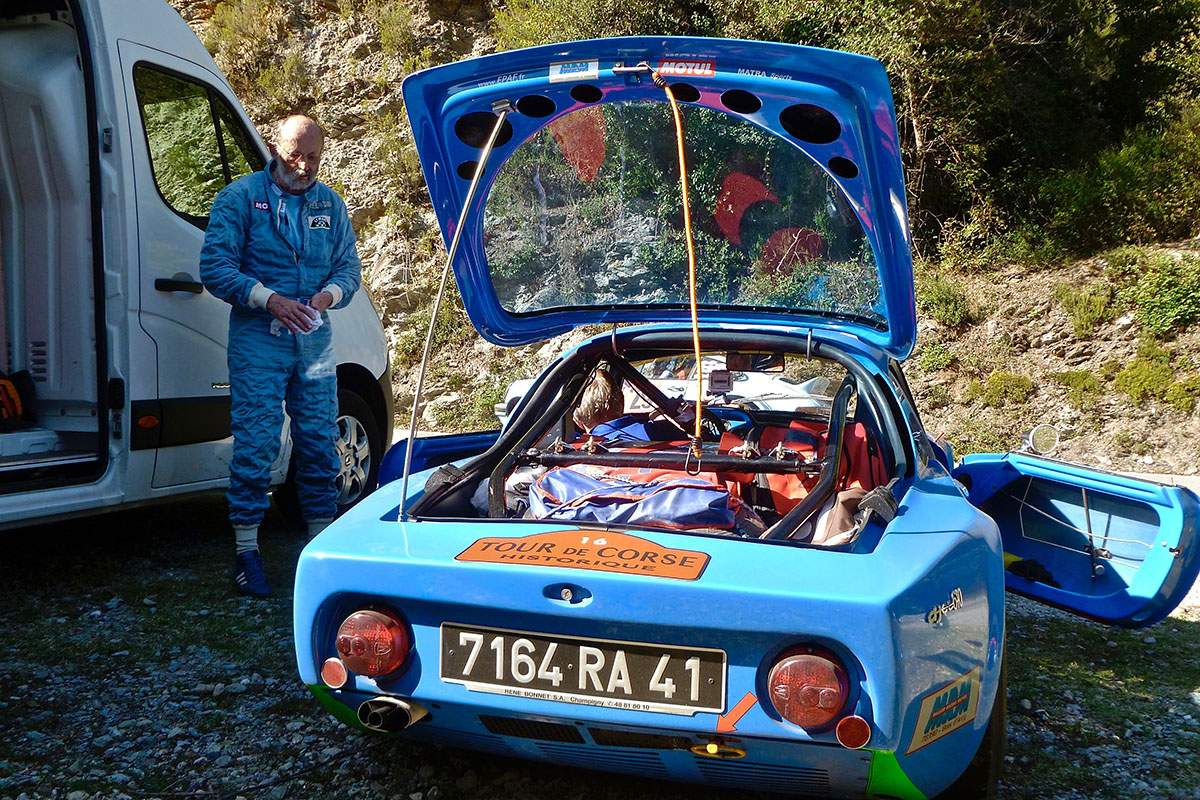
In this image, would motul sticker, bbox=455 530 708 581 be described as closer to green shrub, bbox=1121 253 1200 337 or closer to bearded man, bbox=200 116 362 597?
bearded man, bbox=200 116 362 597

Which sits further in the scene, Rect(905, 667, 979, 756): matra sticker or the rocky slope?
the rocky slope

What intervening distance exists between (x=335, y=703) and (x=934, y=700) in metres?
1.39

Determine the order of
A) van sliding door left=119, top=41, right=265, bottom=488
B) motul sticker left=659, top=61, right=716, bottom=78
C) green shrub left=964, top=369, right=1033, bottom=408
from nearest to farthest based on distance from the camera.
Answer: motul sticker left=659, top=61, right=716, bottom=78 < van sliding door left=119, top=41, right=265, bottom=488 < green shrub left=964, top=369, right=1033, bottom=408

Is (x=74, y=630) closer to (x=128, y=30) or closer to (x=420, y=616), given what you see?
(x=420, y=616)

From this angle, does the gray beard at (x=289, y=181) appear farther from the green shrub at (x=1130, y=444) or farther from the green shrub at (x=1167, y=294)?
the green shrub at (x=1167, y=294)

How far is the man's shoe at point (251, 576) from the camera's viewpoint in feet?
13.7

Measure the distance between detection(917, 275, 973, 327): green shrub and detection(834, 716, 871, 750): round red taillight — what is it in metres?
9.93

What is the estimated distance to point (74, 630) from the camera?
149 inches

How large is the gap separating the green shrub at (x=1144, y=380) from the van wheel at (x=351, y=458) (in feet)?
25.8

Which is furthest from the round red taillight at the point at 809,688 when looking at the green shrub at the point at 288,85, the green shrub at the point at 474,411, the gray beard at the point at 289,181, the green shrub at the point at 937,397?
the green shrub at the point at 288,85

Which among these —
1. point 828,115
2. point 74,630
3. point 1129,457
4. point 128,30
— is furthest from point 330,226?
point 1129,457

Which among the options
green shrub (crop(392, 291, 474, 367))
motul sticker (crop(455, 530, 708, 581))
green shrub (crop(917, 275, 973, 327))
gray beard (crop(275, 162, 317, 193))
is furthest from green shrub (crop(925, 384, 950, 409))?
motul sticker (crop(455, 530, 708, 581))

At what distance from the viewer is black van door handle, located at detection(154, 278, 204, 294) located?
14.2 ft

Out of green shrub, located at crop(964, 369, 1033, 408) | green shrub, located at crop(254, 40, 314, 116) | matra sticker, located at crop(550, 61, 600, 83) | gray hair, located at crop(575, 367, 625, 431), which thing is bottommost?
green shrub, located at crop(964, 369, 1033, 408)
